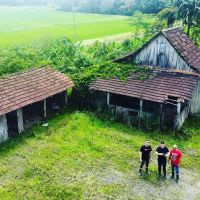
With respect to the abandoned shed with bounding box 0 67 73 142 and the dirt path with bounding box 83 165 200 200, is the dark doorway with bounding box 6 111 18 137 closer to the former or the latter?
the abandoned shed with bounding box 0 67 73 142

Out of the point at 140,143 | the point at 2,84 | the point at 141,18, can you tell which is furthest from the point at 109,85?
the point at 141,18

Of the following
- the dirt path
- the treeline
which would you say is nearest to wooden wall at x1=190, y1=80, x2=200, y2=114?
the dirt path

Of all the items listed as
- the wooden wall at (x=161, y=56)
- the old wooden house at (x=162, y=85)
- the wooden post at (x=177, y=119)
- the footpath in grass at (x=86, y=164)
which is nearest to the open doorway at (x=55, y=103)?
the footpath in grass at (x=86, y=164)

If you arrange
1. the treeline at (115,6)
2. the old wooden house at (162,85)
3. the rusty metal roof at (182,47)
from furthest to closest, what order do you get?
the treeline at (115,6) → the rusty metal roof at (182,47) → the old wooden house at (162,85)

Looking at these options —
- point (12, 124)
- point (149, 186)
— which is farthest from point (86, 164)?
point (12, 124)

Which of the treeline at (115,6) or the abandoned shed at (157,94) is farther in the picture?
the treeline at (115,6)

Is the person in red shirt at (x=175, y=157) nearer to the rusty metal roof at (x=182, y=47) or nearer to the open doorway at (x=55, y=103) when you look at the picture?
the rusty metal roof at (x=182, y=47)

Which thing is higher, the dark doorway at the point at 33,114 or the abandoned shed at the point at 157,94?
the abandoned shed at the point at 157,94

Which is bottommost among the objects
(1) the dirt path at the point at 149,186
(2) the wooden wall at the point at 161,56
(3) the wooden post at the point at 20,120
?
(1) the dirt path at the point at 149,186
